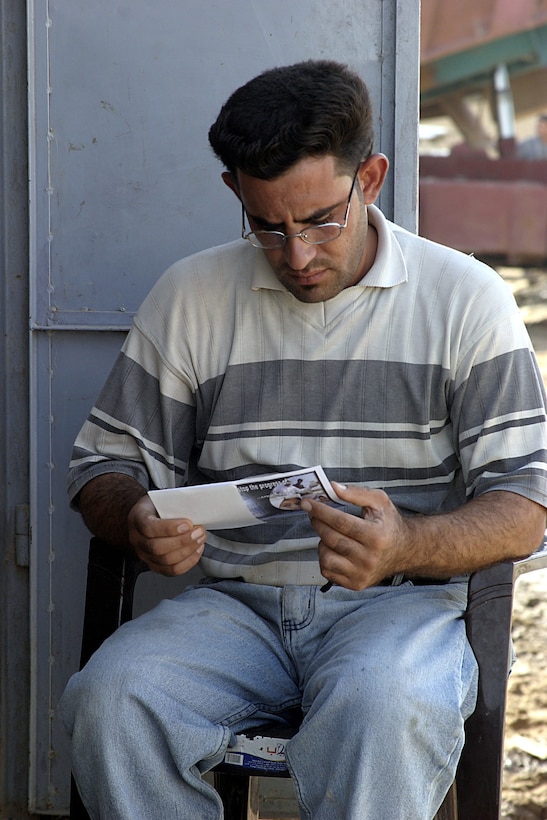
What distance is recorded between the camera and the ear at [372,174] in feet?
6.90

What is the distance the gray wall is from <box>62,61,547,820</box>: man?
422mm

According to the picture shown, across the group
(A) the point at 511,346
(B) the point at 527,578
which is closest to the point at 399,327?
(A) the point at 511,346

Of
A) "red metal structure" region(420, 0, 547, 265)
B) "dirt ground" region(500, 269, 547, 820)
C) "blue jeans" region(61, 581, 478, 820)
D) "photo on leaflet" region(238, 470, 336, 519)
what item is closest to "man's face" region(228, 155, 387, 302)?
"photo on leaflet" region(238, 470, 336, 519)

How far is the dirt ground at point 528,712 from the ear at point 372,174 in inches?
72.5

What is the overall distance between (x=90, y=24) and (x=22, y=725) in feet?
6.14

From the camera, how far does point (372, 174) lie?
6.99ft

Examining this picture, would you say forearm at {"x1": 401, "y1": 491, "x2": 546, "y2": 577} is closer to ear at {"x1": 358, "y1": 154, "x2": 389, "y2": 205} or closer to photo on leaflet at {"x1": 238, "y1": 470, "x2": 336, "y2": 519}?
photo on leaflet at {"x1": 238, "y1": 470, "x2": 336, "y2": 519}

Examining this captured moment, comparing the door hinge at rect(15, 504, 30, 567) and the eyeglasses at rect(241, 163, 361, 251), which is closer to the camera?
the eyeglasses at rect(241, 163, 361, 251)

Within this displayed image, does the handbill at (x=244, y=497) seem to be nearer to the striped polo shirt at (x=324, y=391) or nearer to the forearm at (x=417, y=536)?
the forearm at (x=417, y=536)

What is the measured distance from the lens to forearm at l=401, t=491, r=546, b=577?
1.92 meters

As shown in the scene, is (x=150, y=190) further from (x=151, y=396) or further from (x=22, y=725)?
(x=22, y=725)

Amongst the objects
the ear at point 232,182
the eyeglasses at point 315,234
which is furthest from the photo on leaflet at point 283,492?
the ear at point 232,182

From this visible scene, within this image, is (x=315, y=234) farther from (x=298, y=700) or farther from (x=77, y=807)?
(x=77, y=807)

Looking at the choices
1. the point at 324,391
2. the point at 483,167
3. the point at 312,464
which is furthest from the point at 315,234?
the point at 483,167
